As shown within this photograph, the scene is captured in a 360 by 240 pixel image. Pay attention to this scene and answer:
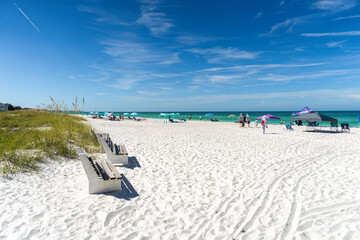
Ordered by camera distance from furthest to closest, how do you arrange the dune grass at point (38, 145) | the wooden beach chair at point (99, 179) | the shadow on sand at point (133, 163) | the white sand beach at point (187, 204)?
the shadow on sand at point (133, 163), the dune grass at point (38, 145), the wooden beach chair at point (99, 179), the white sand beach at point (187, 204)

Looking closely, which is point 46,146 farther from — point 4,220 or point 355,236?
point 355,236

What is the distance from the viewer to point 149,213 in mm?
3195

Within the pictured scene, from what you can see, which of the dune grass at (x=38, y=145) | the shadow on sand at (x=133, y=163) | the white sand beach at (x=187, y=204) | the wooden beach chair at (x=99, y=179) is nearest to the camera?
the white sand beach at (x=187, y=204)

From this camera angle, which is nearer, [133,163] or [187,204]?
[187,204]

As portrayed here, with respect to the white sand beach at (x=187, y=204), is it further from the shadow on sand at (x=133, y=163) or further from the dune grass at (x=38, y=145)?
the dune grass at (x=38, y=145)

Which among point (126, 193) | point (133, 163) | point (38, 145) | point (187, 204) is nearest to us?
point (187, 204)

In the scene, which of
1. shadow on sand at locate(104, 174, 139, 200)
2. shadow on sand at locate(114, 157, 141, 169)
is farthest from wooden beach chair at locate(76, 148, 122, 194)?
shadow on sand at locate(114, 157, 141, 169)

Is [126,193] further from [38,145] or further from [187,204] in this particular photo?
[38,145]

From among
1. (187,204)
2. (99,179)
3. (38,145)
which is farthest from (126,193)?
(38,145)

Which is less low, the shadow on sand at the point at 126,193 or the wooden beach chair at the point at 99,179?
the wooden beach chair at the point at 99,179

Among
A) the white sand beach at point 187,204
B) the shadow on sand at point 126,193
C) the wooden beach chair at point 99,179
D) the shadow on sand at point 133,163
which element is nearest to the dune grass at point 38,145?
the white sand beach at point 187,204

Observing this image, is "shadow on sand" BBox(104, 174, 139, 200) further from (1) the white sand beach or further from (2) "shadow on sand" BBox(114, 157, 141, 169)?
(2) "shadow on sand" BBox(114, 157, 141, 169)

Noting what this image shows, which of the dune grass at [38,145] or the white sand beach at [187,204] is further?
the dune grass at [38,145]

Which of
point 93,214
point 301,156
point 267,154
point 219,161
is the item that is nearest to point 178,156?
point 219,161
